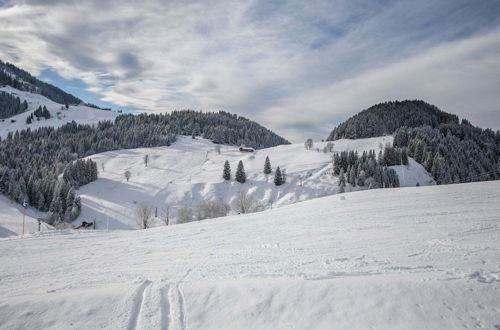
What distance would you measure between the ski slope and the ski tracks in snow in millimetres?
29

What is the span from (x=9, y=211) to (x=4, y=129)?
195m

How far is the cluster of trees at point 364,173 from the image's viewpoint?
82750 mm

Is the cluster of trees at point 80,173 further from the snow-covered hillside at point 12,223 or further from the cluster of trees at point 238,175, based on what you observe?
the cluster of trees at point 238,175

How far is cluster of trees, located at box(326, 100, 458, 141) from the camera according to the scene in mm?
151300

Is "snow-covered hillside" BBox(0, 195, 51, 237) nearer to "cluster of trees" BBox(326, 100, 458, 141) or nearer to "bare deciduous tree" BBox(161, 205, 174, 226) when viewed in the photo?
"bare deciduous tree" BBox(161, 205, 174, 226)

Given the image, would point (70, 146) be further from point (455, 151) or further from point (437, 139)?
point (455, 151)

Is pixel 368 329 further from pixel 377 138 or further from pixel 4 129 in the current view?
pixel 4 129

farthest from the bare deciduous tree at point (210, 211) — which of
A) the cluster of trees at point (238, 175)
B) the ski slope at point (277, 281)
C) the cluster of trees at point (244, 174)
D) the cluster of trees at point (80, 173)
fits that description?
the cluster of trees at point (80, 173)

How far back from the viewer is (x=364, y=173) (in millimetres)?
84375

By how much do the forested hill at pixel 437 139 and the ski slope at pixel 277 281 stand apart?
8874 centimetres

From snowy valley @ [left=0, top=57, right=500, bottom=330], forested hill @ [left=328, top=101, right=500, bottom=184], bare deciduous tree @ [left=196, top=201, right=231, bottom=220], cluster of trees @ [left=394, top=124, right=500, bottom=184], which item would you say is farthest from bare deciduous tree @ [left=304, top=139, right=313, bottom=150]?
snowy valley @ [left=0, top=57, right=500, bottom=330]

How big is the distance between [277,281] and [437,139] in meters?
145

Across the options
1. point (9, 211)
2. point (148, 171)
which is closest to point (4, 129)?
point (148, 171)

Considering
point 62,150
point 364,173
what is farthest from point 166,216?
point 62,150
